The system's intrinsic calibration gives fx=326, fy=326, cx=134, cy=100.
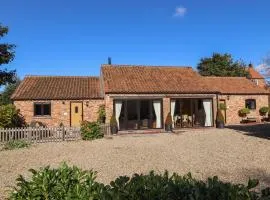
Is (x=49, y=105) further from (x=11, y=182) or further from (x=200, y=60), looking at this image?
(x=200, y=60)

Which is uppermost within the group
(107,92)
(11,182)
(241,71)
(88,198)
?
(241,71)

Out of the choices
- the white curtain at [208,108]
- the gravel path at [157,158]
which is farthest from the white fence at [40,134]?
the white curtain at [208,108]

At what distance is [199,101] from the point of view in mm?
A: 28188

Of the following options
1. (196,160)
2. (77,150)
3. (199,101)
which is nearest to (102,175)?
(196,160)

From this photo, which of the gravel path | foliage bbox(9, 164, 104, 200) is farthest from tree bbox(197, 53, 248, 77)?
foliage bbox(9, 164, 104, 200)

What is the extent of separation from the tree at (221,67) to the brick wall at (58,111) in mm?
31141

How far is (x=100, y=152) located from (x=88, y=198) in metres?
10.7

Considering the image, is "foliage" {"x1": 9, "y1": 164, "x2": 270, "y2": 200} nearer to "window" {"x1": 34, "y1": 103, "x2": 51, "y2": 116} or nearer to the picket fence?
the picket fence

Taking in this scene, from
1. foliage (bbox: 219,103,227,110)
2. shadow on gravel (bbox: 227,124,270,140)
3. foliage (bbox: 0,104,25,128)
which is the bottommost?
shadow on gravel (bbox: 227,124,270,140)

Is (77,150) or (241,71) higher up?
(241,71)

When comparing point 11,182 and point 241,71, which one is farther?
point 241,71

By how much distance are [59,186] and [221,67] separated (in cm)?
5165

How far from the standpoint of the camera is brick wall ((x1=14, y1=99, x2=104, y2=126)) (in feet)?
82.8

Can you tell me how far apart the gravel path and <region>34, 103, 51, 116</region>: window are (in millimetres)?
8716
